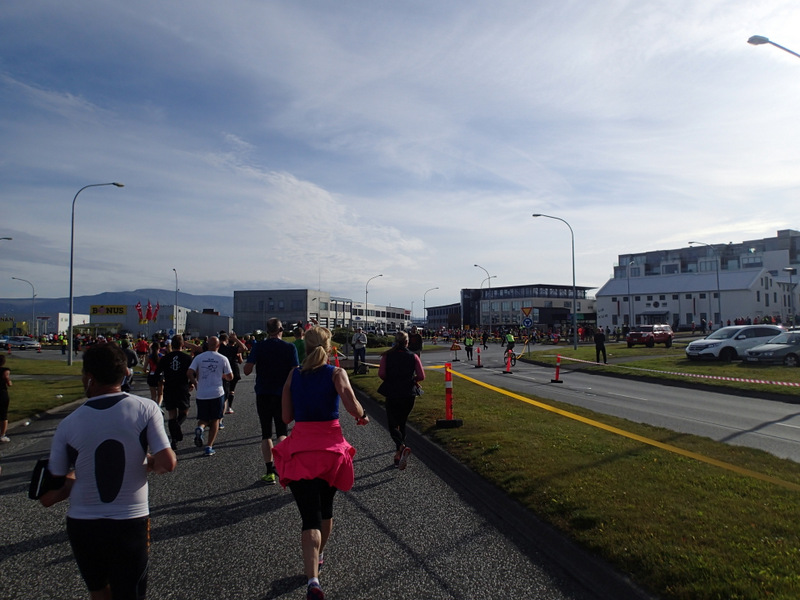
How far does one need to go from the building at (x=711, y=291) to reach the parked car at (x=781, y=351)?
1598 inches

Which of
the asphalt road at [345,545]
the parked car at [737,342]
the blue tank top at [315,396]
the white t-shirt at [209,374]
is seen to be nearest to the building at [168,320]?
the parked car at [737,342]

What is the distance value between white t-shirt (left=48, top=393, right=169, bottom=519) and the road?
890 centimetres

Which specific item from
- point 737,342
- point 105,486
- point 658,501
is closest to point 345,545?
point 105,486

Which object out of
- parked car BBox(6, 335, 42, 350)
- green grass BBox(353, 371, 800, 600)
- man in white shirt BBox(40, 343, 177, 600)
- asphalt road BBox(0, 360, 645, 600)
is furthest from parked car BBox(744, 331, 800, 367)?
parked car BBox(6, 335, 42, 350)

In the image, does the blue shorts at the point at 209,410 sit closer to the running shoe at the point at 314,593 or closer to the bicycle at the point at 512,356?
the running shoe at the point at 314,593

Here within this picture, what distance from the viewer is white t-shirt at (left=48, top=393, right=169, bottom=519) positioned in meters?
2.94

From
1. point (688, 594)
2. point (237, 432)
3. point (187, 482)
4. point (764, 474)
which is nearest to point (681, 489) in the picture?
point (764, 474)

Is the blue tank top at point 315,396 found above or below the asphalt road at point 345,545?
above

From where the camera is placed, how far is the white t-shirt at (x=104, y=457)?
9.63ft

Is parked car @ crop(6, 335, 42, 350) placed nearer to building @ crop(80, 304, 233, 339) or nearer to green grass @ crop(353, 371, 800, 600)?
building @ crop(80, 304, 233, 339)

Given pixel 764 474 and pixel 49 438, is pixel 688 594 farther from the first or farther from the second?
pixel 49 438

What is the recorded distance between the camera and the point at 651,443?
8578 mm

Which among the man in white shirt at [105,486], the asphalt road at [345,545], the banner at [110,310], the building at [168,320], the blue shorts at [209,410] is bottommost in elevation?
the asphalt road at [345,545]

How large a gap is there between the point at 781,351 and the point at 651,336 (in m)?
20.4
